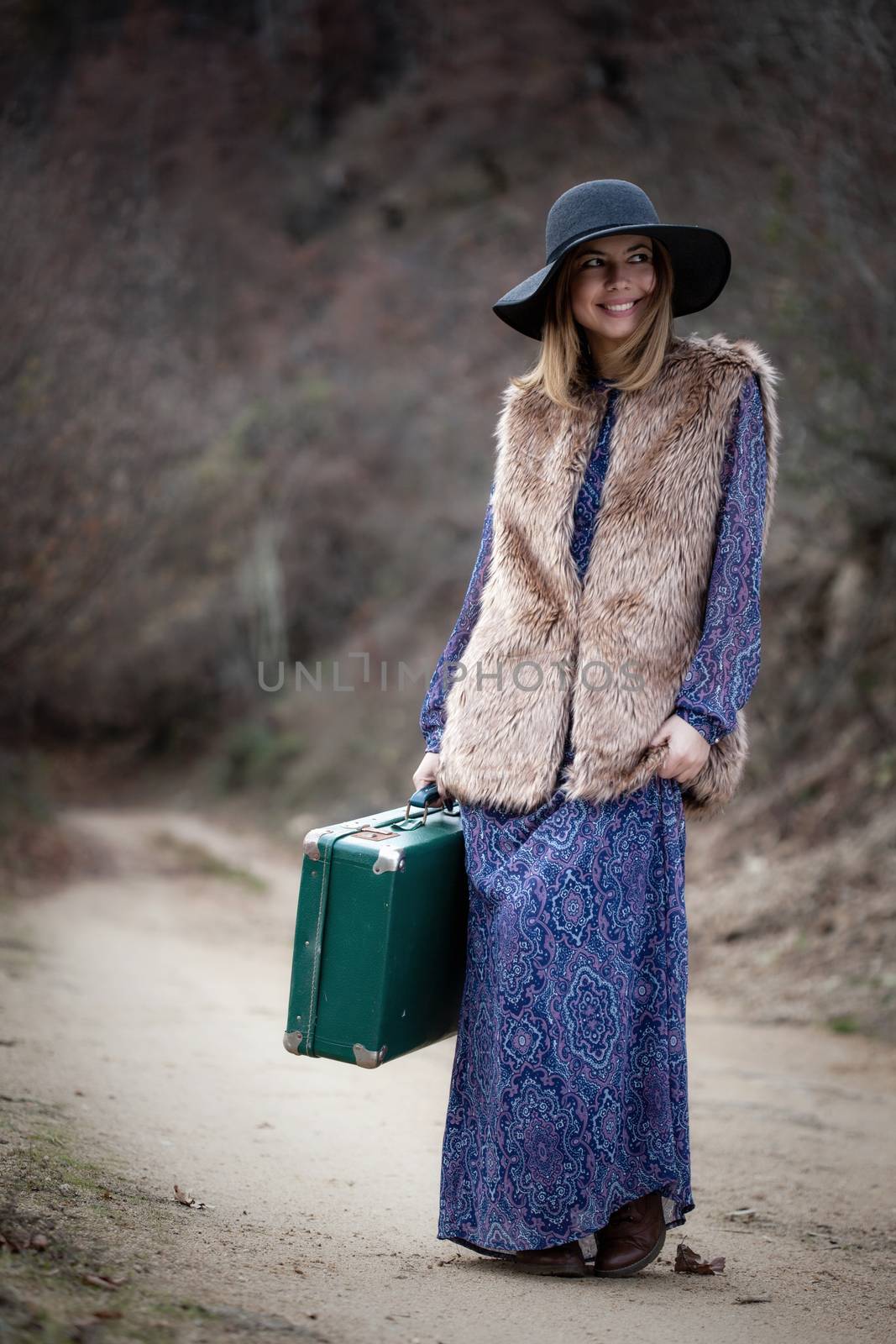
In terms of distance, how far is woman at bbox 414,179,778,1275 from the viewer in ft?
8.02

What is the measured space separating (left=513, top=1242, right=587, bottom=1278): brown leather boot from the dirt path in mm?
40

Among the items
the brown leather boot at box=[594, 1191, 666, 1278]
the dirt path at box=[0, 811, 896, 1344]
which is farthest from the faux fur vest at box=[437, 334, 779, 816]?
the dirt path at box=[0, 811, 896, 1344]

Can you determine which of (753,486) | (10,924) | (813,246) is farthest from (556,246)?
(10,924)

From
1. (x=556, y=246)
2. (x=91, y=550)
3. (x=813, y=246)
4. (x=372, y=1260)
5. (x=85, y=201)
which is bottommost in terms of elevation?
(x=372, y=1260)

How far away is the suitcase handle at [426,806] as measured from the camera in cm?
266

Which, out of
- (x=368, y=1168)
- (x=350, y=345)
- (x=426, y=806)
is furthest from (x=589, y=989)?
(x=350, y=345)

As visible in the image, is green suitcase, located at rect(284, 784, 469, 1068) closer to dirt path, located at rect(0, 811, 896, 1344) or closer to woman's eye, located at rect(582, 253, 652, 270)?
dirt path, located at rect(0, 811, 896, 1344)

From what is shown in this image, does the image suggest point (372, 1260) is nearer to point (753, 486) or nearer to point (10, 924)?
point (753, 486)

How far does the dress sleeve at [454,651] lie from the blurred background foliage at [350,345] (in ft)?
13.7

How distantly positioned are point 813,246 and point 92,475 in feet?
21.4

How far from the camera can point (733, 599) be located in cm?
250

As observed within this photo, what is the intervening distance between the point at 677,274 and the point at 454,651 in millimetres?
1003

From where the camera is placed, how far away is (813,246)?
25.3 feet

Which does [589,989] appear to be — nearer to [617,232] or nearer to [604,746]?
[604,746]
